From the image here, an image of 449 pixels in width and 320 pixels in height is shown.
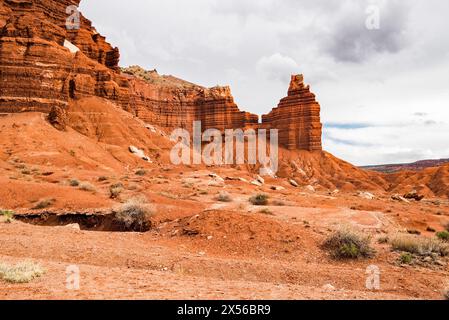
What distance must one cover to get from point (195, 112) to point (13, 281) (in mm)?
77740

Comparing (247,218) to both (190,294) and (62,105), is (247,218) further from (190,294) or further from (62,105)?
(62,105)

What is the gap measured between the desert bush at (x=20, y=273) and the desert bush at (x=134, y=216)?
8.06m

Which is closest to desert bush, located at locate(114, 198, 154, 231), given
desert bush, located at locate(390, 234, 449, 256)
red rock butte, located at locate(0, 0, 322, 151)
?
desert bush, located at locate(390, 234, 449, 256)

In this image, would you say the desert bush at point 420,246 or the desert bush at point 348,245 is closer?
the desert bush at point 420,246

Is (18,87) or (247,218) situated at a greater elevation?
(18,87)

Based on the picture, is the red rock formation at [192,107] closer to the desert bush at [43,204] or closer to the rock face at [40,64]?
the rock face at [40,64]

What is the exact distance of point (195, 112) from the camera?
82.0 metres

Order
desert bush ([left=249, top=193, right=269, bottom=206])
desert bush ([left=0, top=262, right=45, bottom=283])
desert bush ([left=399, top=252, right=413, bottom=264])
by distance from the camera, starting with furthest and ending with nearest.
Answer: desert bush ([left=249, top=193, right=269, bottom=206]), desert bush ([left=399, top=252, right=413, bottom=264]), desert bush ([left=0, top=262, right=45, bottom=283])

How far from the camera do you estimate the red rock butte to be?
41375 mm

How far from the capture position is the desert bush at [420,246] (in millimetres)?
9750

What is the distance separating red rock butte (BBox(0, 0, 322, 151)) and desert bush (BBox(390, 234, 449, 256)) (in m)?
41.7

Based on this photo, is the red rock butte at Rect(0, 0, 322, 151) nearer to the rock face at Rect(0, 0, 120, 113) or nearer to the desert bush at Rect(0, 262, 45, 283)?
the rock face at Rect(0, 0, 120, 113)

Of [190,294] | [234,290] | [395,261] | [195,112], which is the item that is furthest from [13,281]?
[195,112]

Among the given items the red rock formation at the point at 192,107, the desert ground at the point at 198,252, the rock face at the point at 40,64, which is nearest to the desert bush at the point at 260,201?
the desert ground at the point at 198,252
